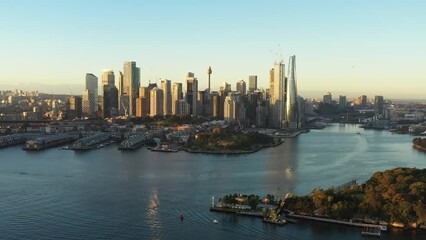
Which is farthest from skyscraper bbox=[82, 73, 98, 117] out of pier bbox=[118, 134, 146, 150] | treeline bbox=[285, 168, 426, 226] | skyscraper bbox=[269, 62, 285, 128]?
treeline bbox=[285, 168, 426, 226]

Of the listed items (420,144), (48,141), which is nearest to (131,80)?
(48,141)

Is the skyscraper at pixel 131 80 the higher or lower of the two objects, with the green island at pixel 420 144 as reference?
higher

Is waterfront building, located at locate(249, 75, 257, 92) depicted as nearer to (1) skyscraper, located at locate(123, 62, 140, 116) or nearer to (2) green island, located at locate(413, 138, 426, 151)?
(1) skyscraper, located at locate(123, 62, 140, 116)

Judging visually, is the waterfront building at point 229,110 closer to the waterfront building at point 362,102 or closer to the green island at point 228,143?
the green island at point 228,143

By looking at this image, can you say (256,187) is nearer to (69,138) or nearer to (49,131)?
(69,138)

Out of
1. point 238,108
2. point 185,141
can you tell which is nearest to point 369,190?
point 185,141

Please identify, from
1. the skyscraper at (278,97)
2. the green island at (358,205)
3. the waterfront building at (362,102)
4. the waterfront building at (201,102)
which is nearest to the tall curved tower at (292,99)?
the skyscraper at (278,97)
